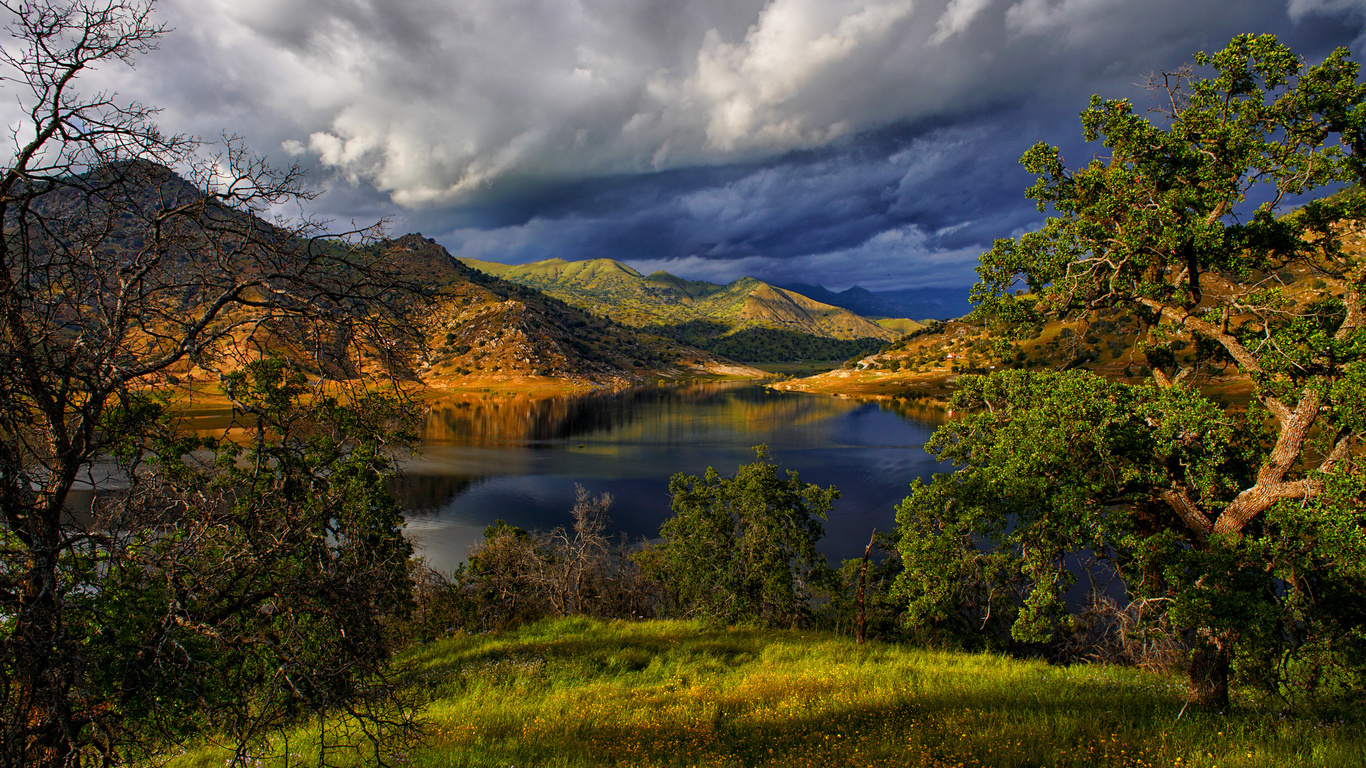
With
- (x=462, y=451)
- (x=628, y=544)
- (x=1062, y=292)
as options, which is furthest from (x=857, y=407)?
(x=1062, y=292)

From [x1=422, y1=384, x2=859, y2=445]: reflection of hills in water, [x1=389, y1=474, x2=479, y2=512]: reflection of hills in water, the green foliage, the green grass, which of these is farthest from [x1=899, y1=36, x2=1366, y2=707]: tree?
[x1=422, y1=384, x2=859, y2=445]: reflection of hills in water

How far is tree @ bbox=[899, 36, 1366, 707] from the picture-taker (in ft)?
30.8

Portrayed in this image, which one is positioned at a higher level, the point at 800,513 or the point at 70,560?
the point at 70,560

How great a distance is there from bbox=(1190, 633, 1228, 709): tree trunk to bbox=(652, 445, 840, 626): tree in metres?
15.3

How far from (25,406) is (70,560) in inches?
55.0

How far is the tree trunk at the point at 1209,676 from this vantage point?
33.1 ft

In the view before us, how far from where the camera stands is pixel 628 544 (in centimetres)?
4541

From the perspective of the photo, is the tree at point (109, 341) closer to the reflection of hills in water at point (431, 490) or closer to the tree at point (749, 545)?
the tree at point (749, 545)

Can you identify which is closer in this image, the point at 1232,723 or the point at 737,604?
the point at 1232,723

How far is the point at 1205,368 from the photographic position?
12.8 meters

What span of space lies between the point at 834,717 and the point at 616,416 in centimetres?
12164

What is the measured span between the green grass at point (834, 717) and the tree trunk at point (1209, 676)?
1.20 feet

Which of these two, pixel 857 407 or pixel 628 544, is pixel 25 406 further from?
pixel 857 407

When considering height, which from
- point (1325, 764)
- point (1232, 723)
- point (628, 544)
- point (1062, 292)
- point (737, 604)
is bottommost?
point (628, 544)
